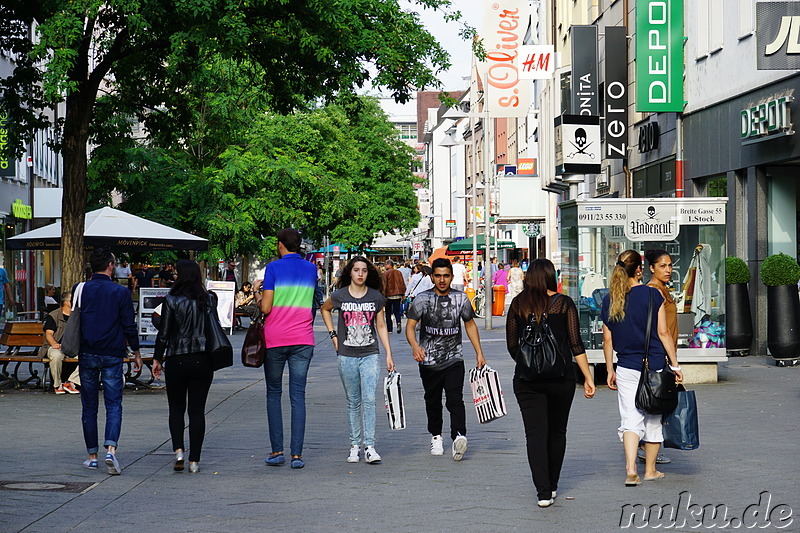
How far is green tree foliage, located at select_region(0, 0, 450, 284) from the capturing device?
15844 mm

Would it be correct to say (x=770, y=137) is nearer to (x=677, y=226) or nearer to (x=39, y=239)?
(x=677, y=226)

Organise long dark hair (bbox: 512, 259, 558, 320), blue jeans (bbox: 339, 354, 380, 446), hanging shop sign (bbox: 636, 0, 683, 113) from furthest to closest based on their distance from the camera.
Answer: hanging shop sign (bbox: 636, 0, 683, 113) < blue jeans (bbox: 339, 354, 380, 446) < long dark hair (bbox: 512, 259, 558, 320)

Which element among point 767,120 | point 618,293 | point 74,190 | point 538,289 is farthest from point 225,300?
point 538,289

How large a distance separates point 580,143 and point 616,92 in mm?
1748

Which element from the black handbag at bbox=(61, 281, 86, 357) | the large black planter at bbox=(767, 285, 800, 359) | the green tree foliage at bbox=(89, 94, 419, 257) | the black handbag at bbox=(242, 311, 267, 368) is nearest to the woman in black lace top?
the black handbag at bbox=(242, 311, 267, 368)

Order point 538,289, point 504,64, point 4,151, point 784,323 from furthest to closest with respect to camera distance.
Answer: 1. point 504,64
2. point 4,151
3. point 784,323
4. point 538,289

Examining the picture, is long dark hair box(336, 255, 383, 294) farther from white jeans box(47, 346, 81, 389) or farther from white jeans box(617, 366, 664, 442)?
white jeans box(47, 346, 81, 389)

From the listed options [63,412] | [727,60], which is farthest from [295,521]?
[727,60]

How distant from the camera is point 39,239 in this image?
20.4 m

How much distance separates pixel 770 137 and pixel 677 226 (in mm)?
3814

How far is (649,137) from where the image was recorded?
2747cm

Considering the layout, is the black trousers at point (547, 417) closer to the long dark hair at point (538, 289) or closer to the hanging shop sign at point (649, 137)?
the long dark hair at point (538, 289)

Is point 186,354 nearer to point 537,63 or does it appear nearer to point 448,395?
point 448,395

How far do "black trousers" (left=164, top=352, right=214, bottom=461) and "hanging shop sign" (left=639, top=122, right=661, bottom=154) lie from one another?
18.9 metres
